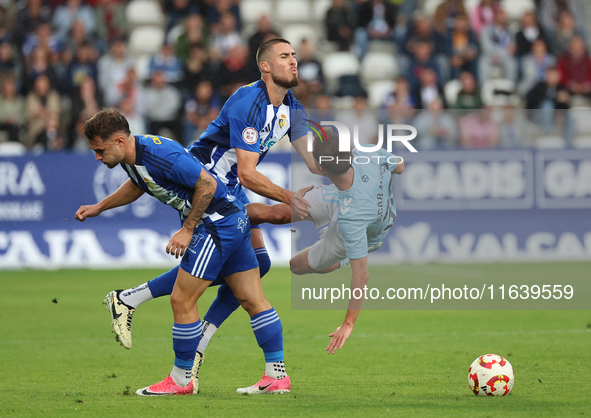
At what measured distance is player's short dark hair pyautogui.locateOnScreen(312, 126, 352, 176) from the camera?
642cm

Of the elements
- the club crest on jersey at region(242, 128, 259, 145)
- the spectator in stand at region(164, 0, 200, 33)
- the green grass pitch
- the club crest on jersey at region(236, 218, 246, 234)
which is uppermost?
the spectator in stand at region(164, 0, 200, 33)

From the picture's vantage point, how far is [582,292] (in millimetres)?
11047

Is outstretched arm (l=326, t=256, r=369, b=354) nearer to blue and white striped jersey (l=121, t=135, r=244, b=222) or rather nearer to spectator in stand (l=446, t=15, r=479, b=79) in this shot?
blue and white striped jersey (l=121, t=135, r=244, b=222)

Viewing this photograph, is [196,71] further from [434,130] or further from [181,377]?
[181,377]

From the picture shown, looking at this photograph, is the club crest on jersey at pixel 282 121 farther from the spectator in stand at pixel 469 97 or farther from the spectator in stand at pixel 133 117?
the spectator in stand at pixel 133 117

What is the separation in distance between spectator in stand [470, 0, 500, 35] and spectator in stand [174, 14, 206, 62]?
584 cm

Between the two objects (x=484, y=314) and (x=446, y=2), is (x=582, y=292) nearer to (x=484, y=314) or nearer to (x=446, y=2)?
(x=484, y=314)

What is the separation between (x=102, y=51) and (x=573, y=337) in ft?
38.9

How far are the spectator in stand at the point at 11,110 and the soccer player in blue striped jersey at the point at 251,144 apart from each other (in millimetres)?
10076

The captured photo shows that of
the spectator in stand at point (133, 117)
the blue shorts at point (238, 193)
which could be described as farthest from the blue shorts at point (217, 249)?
the spectator in stand at point (133, 117)

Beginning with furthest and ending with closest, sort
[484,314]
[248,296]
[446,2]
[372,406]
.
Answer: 1. [446,2]
2. [484,314]
3. [248,296]
4. [372,406]

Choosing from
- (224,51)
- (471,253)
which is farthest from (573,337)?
(224,51)

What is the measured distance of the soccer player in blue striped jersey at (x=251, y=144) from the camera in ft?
19.2

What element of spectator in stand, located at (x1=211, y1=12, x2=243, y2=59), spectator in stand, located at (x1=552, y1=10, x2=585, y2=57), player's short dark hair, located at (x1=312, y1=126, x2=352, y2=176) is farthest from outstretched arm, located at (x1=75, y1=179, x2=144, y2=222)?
spectator in stand, located at (x1=552, y1=10, x2=585, y2=57)
